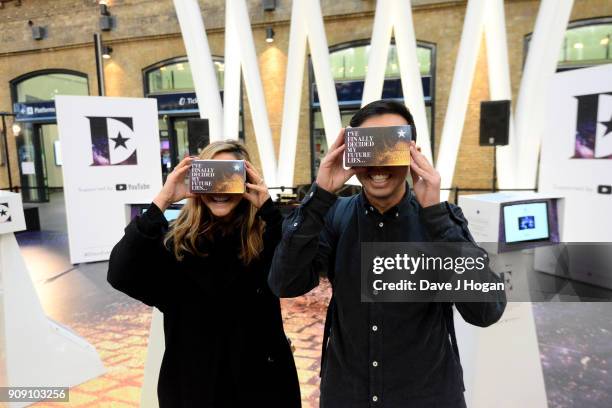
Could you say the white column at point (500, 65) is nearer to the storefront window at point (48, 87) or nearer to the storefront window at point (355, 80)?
the storefront window at point (355, 80)

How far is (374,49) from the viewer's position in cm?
638

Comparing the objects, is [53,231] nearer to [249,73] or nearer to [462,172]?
[249,73]

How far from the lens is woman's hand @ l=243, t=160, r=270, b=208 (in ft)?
4.84

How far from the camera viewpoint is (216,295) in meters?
1.47

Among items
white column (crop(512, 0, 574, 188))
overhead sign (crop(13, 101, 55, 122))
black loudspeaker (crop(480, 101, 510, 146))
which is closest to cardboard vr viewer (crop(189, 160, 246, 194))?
white column (crop(512, 0, 574, 188))

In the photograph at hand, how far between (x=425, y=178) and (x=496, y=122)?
5.96 metres

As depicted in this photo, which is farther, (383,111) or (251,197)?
(251,197)

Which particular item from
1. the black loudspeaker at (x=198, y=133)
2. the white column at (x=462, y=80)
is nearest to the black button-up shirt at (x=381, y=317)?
the white column at (x=462, y=80)

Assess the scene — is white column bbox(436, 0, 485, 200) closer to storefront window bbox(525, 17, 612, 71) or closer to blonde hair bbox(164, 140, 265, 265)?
storefront window bbox(525, 17, 612, 71)

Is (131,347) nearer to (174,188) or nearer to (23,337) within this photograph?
(23,337)

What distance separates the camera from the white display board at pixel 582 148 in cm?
443

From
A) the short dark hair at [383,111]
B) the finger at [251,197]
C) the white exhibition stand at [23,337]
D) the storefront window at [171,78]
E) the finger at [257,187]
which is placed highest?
the storefront window at [171,78]

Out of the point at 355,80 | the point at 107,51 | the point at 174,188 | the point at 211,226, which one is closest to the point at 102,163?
the point at 174,188

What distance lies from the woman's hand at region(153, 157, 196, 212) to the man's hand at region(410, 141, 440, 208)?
0.75 metres
